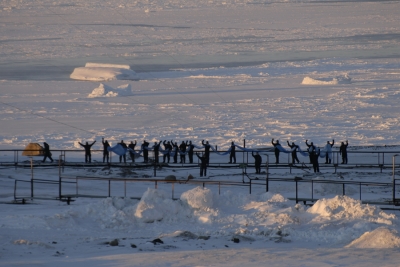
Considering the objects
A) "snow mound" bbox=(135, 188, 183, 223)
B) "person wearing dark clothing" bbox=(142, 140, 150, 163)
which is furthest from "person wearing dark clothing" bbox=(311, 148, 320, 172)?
"snow mound" bbox=(135, 188, 183, 223)

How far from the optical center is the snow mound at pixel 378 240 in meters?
12.8

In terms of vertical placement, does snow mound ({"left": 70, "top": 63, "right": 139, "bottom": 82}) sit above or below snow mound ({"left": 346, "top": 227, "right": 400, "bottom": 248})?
above

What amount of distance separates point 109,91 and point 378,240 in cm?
3086

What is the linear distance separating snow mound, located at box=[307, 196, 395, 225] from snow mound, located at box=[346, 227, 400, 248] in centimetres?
143

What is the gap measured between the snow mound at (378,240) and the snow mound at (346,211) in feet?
4.71

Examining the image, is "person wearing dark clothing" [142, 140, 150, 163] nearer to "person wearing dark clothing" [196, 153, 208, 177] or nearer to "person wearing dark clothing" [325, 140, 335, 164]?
"person wearing dark clothing" [196, 153, 208, 177]

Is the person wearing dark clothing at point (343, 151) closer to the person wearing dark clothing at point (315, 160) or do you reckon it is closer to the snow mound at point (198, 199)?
the person wearing dark clothing at point (315, 160)

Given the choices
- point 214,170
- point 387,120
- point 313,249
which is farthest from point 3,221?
point 387,120

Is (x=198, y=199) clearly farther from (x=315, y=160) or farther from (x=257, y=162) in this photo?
(x=315, y=160)

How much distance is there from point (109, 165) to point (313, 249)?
437 inches

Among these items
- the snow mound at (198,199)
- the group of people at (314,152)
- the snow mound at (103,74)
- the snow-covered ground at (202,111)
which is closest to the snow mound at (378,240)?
the snow-covered ground at (202,111)

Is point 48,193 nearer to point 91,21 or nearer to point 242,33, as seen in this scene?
point 242,33

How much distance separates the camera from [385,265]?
11477 millimetres

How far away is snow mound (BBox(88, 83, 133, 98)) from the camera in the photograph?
41.8 metres
